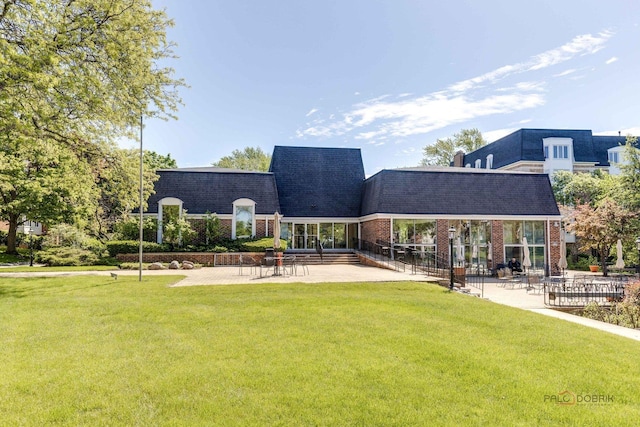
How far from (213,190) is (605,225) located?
26490mm

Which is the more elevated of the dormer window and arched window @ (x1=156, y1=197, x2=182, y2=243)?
the dormer window

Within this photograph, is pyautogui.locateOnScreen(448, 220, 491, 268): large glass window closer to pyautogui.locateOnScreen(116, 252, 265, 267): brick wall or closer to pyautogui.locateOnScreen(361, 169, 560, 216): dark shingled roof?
pyautogui.locateOnScreen(361, 169, 560, 216): dark shingled roof

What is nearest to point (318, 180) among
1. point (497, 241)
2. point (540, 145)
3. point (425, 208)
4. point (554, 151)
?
point (425, 208)

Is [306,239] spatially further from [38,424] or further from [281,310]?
[38,424]

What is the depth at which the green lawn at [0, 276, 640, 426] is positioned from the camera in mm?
4129

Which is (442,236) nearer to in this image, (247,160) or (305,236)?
(305,236)

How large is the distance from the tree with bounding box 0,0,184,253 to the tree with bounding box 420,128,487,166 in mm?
46196

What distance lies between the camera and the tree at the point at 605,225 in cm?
2466

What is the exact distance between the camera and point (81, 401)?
4348mm

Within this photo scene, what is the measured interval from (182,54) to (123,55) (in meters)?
3.97

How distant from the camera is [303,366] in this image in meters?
5.45

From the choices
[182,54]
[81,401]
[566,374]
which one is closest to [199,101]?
[182,54]

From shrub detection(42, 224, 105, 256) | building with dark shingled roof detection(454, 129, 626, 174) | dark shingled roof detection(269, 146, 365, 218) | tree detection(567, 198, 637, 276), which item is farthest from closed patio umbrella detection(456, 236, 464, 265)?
shrub detection(42, 224, 105, 256)

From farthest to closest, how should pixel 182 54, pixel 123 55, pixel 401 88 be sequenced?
1. pixel 401 88
2. pixel 182 54
3. pixel 123 55
